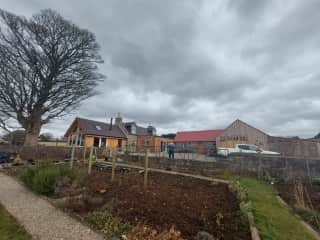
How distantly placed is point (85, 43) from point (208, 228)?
60.6ft

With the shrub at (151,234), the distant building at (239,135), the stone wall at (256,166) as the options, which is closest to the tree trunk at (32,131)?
the stone wall at (256,166)

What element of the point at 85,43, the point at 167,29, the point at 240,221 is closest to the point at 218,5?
the point at 167,29

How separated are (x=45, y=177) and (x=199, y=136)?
27.9 metres

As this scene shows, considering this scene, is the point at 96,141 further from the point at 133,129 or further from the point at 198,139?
the point at 198,139

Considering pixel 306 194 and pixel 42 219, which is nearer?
pixel 42 219

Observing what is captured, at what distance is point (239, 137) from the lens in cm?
2614

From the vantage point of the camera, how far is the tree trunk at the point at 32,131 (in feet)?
52.4

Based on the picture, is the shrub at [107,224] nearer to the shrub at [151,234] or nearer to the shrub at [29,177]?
the shrub at [151,234]

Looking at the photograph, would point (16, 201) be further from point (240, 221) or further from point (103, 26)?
point (103, 26)

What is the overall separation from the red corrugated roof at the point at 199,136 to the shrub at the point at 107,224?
26382 millimetres

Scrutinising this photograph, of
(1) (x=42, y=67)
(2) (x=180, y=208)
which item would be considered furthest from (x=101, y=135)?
(2) (x=180, y=208)

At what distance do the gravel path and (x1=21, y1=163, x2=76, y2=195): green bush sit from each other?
0.96 feet

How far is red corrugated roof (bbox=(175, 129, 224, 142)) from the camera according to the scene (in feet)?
94.1

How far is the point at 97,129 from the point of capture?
77.4ft
